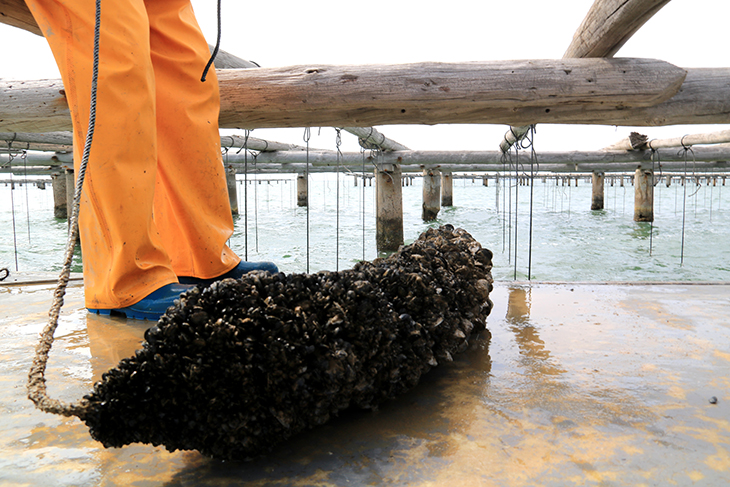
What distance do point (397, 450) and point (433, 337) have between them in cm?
37

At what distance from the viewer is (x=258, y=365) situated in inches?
36.8

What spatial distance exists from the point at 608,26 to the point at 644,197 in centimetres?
1223

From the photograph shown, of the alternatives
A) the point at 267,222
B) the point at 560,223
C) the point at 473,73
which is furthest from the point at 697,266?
the point at 267,222

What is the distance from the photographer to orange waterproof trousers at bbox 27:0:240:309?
1606mm

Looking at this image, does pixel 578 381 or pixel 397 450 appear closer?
pixel 397 450

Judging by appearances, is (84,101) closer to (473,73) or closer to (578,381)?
(578,381)

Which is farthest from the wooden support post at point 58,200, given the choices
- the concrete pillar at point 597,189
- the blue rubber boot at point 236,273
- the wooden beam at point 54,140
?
the concrete pillar at point 597,189

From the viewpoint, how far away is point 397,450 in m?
0.97

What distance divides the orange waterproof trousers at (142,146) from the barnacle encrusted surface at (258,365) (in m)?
0.85

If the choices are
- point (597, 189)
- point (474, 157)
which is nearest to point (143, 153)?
point (474, 157)

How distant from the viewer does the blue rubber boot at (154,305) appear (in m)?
1.74

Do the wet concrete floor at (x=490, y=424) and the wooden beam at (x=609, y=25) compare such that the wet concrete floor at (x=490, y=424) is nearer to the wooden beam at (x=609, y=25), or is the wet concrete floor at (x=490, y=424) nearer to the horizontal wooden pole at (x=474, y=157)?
the wooden beam at (x=609, y=25)

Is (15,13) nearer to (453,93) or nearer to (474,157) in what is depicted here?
(453,93)

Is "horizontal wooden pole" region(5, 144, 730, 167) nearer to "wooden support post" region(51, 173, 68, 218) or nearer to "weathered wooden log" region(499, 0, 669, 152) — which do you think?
"wooden support post" region(51, 173, 68, 218)
